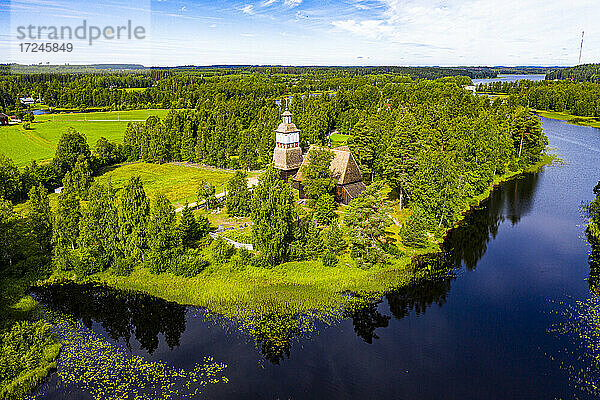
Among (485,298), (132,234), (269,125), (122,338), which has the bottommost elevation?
(122,338)

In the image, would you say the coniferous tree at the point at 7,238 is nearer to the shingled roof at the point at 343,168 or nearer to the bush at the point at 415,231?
the shingled roof at the point at 343,168

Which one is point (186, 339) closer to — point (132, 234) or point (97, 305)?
point (97, 305)

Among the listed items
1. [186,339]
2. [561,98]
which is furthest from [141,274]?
[561,98]

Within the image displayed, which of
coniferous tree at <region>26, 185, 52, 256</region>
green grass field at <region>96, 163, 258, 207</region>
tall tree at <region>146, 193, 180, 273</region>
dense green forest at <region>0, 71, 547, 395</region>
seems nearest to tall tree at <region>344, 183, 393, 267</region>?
dense green forest at <region>0, 71, 547, 395</region>

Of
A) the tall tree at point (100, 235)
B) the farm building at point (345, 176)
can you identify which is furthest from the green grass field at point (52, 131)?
the farm building at point (345, 176)

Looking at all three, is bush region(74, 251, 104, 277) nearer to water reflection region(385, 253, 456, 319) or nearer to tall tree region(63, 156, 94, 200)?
tall tree region(63, 156, 94, 200)

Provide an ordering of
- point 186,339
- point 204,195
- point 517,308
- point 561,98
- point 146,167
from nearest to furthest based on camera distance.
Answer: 1. point 186,339
2. point 517,308
3. point 204,195
4. point 146,167
5. point 561,98

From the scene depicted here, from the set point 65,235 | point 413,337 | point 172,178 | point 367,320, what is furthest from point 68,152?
point 413,337

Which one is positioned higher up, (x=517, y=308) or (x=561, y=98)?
(x=561, y=98)

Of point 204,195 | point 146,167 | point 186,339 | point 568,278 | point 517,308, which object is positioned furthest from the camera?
point 146,167
